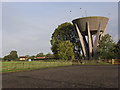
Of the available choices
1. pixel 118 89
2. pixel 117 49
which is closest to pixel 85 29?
pixel 117 49

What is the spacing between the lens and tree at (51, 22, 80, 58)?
200 ft

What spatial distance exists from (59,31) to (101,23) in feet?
53.2

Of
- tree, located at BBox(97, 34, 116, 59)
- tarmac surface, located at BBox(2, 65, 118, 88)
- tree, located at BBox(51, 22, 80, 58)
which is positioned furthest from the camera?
tree, located at BBox(51, 22, 80, 58)

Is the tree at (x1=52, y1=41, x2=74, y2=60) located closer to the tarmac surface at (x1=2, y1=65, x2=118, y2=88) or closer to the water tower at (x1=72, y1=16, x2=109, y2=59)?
the water tower at (x1=72, y1=16, x2=109, y2=59)

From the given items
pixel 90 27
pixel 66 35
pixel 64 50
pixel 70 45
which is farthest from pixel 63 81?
pixel 66 35

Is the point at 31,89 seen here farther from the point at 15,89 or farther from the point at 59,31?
the point at 59,31

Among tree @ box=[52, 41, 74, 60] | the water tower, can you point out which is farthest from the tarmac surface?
the water tower

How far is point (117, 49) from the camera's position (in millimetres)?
55812

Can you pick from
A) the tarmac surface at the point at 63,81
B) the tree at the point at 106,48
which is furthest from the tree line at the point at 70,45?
the tarmac surface at the point at 63,81

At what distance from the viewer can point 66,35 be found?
62.1m

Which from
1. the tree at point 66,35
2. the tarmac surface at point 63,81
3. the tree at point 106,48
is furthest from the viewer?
the tree at point 66,35

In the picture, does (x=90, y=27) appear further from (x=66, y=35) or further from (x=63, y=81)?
(x=63, y=81)

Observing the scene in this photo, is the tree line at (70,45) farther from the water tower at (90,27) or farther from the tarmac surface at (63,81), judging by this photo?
the tarmac surface at (63,81)

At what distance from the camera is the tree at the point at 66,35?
60934 mm
